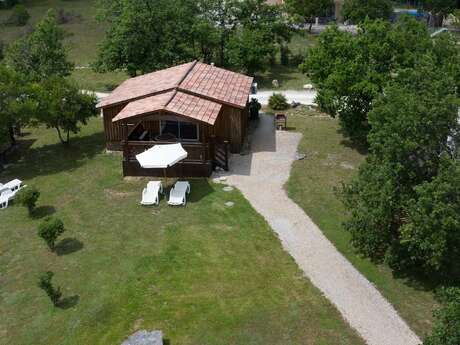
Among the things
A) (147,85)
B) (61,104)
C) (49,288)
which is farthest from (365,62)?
(49,288)

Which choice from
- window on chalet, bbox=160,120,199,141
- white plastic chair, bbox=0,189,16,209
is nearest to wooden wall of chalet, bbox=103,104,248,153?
window on chalet, bbox=160,120,199,141

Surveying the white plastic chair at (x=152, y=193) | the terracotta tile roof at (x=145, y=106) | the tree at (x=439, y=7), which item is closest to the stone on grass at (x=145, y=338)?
the white plastic chair at (x=152, y=193)

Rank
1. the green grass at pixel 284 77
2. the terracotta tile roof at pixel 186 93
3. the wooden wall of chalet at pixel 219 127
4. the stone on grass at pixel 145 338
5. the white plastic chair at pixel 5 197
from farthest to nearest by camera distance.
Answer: the green grass at pixel 284 77 < the wooden wall of chalet at pixel 219 127 < the terracotta tile roof at pixel 186 93 < the white plastic chair at pixel 5 197 < the stone on grass at pixel 145 338

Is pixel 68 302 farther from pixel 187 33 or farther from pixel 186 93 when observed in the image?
pixel 187 33

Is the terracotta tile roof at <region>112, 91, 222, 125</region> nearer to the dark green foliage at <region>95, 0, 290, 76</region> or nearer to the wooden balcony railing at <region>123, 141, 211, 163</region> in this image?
the wooden balcony railing at <region>123, 141, 211, 163</region>

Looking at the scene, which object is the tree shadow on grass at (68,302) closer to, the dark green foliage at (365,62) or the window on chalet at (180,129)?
the window on chalet at (180,129)

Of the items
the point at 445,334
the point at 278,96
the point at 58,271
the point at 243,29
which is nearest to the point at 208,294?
the point at 58,271
